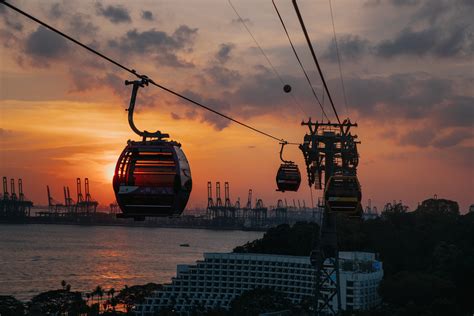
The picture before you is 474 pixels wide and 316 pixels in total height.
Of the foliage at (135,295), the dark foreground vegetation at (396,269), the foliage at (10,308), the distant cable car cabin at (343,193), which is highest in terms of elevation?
the distant cable car cabin at (343,193)

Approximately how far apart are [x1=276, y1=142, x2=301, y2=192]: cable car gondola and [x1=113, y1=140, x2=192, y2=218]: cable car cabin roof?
1477 cm

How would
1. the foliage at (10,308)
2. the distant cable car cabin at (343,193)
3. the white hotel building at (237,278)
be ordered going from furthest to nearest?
the white hotel building at (237,278), the foliage at (10,308), the distant cable car cabin at (343,193)

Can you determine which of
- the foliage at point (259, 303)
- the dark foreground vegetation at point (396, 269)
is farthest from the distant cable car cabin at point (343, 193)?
the foliage at point (259, 303)

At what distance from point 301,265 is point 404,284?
23028 millimetres

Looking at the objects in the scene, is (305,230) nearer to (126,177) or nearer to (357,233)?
(357,233)

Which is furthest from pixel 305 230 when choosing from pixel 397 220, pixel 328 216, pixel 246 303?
pixel 328 216

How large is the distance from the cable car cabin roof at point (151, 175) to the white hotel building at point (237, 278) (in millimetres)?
75183

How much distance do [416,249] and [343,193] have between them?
3577 inches

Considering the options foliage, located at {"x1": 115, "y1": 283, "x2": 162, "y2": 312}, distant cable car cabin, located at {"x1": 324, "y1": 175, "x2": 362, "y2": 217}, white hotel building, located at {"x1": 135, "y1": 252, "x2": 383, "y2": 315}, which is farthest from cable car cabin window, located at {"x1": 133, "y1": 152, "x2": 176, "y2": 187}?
foliage, located at {"x1": 115, "y1": 283, "x2": 162, "y2": 312}

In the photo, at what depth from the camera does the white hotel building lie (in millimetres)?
96875

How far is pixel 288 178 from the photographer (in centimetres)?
2814

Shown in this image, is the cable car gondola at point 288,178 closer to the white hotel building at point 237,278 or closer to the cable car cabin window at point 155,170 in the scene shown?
the cable car cabin window at point 155,170

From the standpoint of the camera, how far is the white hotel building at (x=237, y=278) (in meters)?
96.9

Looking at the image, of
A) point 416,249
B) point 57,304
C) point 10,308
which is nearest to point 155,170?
point 10,308
